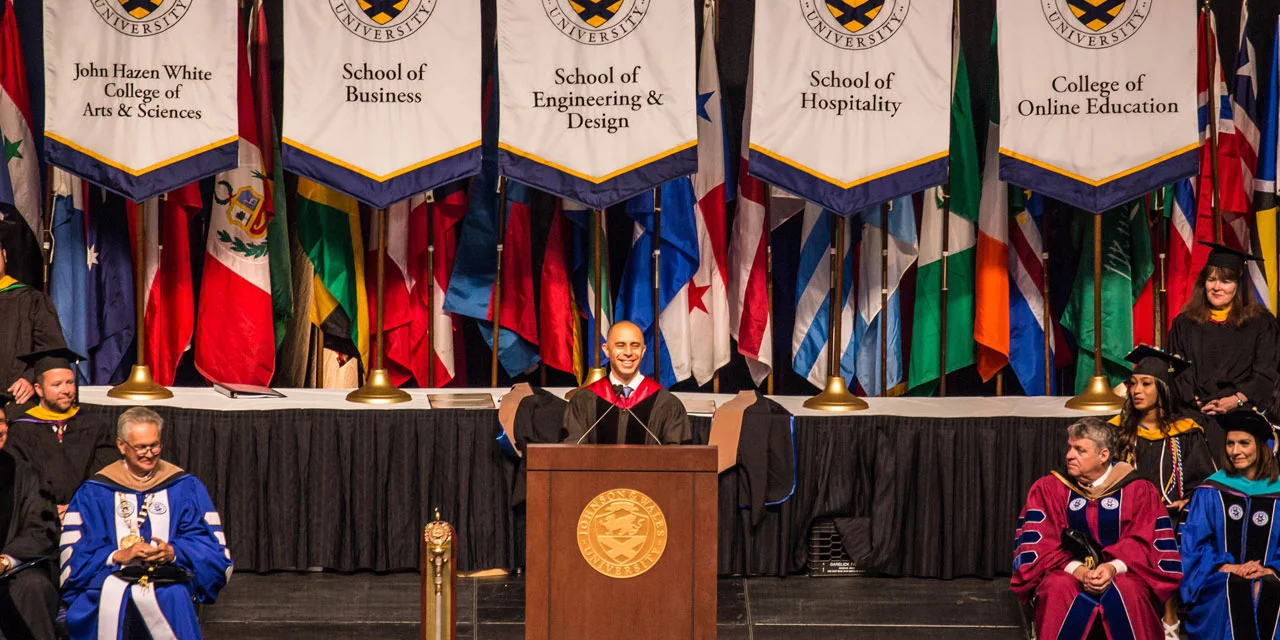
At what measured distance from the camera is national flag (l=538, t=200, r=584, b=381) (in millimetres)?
8859

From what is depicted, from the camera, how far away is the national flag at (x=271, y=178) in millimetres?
8727

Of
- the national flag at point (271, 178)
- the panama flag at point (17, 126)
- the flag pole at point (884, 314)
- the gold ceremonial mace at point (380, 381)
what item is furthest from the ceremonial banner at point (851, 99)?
the panama flag at point (17, 126)

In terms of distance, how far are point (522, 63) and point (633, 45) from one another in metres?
0.53

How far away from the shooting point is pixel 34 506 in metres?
6.18

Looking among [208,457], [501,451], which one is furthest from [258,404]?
[501,451]

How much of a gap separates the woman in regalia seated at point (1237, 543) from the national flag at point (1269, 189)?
2528mm

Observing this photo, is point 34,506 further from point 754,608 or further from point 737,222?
point 737,222

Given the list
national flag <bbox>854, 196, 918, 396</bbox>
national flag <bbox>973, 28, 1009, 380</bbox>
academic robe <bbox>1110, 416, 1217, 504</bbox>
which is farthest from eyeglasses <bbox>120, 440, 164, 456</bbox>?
national flag <bbox>973, 28, 1009, 380</bbox>

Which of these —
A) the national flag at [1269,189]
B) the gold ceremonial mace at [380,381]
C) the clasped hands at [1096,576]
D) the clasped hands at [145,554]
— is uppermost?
the national flag at [1269,189]

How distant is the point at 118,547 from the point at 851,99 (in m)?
3.91

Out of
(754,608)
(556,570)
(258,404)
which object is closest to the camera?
(556,570)

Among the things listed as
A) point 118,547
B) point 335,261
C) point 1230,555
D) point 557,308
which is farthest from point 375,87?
point 1230,555

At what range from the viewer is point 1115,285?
8711mm

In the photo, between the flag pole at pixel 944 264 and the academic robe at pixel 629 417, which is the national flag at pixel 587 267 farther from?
the academic robe at pixel 629 417
